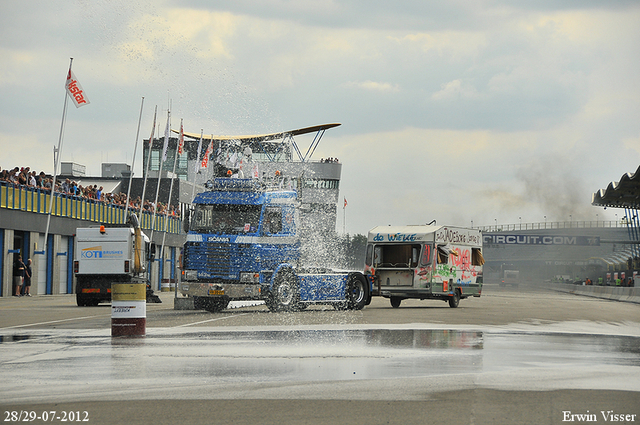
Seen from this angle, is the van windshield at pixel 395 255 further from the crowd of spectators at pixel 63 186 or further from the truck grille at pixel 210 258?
the crowd of spectators at pixel 63 186

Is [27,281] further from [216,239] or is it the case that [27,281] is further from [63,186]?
[216,239]

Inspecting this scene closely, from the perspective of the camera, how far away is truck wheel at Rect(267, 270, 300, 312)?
82.1 ft

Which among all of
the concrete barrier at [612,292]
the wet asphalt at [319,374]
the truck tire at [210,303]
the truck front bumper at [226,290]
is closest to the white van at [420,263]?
the truck tire at [210,303]

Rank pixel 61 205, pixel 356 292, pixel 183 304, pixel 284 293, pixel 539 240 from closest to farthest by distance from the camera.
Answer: pixel 284 293, pixel 183 304, pixel 356 292, pixel 61 205, pixel 539 240

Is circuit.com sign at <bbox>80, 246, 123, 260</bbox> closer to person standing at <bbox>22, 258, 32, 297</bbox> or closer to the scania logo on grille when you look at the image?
the scania logo on grille

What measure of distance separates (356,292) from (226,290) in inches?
215

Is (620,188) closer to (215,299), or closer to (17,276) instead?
(17,276)

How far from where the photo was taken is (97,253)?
3139 centimetres

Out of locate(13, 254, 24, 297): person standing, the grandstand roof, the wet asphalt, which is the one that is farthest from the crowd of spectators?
the grandstand roof

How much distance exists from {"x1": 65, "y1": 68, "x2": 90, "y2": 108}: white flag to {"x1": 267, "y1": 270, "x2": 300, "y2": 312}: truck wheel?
2260 cm

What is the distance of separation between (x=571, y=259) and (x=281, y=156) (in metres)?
65.5

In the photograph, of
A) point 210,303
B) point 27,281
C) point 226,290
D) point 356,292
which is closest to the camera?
point 226,290

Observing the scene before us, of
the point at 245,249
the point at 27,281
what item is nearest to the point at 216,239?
the point at 245,249

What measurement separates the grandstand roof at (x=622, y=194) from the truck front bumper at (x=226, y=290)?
45.0 metres
